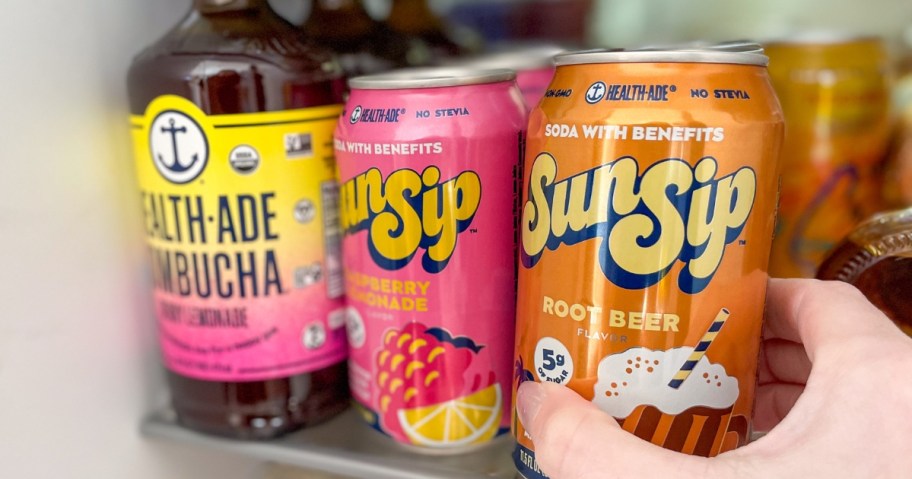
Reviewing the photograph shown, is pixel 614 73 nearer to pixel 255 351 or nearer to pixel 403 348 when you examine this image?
pixel 403 348

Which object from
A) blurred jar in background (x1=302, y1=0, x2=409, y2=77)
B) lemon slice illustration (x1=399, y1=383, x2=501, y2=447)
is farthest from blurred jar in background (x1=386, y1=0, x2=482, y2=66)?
lemon slice illustration (x1=399, y1=383, x2=501, y2=447)

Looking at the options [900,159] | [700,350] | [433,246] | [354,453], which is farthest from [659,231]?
[900,159]

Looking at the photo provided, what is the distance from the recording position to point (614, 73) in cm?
51

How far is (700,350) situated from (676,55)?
0.21m

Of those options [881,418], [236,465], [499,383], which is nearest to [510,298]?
[499,383]

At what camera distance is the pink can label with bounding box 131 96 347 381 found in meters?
0.65

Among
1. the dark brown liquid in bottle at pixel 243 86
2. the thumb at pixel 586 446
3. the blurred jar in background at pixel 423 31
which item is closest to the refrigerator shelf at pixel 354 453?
the dark brown liquid in bottle at pixel 243 86

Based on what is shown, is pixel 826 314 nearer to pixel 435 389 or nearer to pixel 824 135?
pixel 435 389

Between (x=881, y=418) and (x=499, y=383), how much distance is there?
32 cm

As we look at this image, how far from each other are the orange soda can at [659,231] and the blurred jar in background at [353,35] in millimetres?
456

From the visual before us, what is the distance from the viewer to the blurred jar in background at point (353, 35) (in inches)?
36.9

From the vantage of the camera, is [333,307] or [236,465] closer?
[333,307]

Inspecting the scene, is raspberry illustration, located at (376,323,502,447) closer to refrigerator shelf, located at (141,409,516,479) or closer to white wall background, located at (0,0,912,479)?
refrigerator shelf, located at (141,409,516,479)

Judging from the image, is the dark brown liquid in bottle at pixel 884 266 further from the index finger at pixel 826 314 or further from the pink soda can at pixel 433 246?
the pink soda can at pixel 433 246
